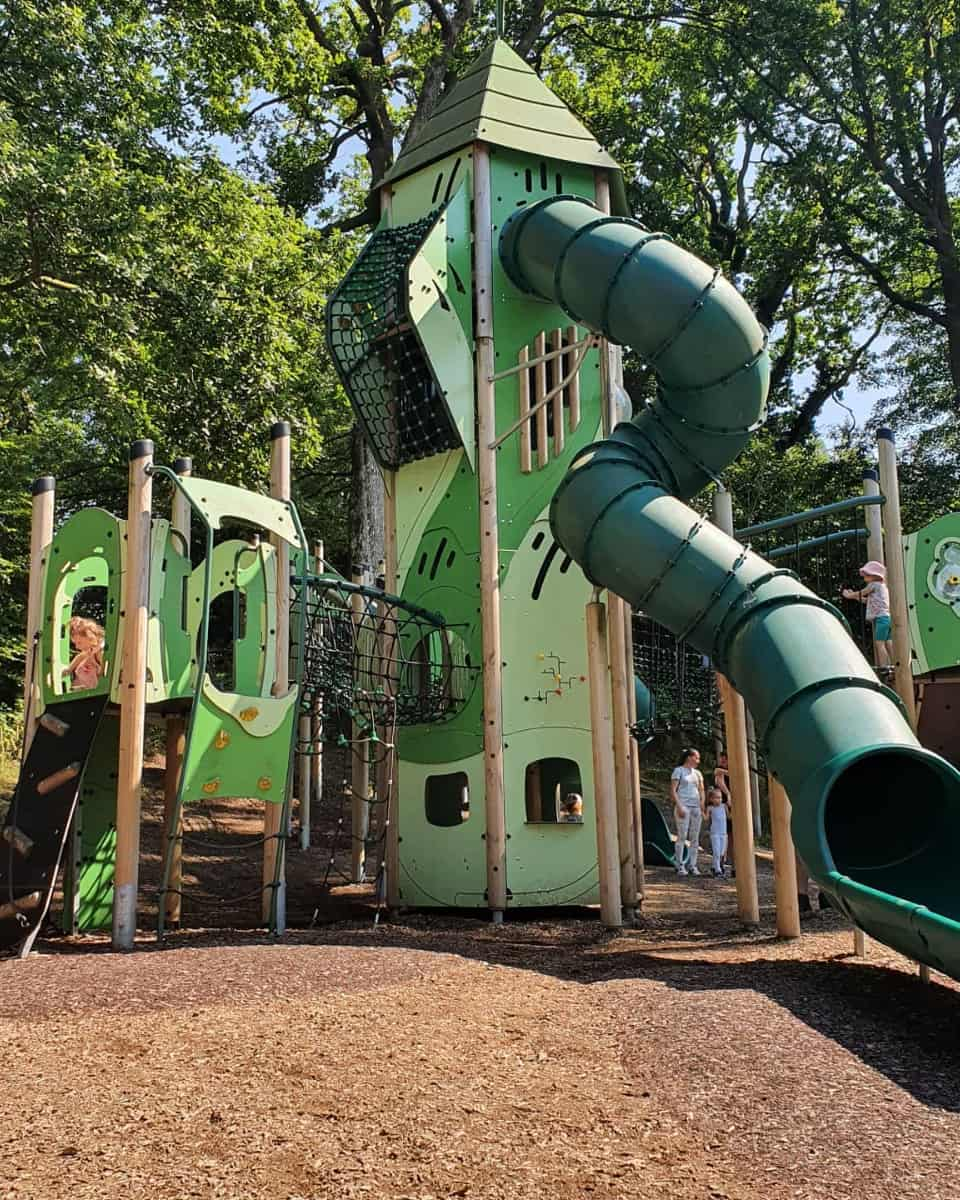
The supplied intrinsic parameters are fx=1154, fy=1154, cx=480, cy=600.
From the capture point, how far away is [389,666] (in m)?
9.87

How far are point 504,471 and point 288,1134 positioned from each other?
717 cm

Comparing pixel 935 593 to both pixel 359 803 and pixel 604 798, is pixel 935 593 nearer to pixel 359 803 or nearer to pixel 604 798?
pixel 604 798

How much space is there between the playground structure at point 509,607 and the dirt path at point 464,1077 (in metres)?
0.82

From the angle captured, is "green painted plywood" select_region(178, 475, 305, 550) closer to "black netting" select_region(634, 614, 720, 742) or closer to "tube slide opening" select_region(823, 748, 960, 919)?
"black netting" select_region(634, 614, 720, 742)

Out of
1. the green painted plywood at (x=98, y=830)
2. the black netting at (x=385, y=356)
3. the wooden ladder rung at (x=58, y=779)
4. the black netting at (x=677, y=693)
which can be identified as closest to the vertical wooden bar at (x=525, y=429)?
the black netting at (x=385, y=356)

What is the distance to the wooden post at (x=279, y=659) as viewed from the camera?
8188 mm

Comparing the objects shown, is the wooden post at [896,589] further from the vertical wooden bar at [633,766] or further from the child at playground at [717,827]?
the child at playground at [717,827]

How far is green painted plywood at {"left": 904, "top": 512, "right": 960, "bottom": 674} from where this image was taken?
10.0 metres

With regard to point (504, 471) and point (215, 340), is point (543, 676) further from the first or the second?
point (215, 340)

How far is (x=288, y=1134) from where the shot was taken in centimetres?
390

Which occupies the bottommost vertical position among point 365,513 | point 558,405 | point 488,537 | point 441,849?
point 441,849

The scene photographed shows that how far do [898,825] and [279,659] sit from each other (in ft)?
14.5

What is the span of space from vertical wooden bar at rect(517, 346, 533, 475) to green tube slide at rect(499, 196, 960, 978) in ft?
2.55

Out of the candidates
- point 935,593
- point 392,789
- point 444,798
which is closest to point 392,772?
point 392,789
